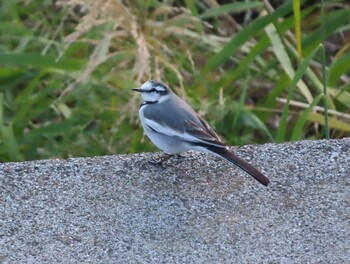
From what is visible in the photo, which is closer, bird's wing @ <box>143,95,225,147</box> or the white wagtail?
the white wagtail

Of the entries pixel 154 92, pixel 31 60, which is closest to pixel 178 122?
pixel 154 92

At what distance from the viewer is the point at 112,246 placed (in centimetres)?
341

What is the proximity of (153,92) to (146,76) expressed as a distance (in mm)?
930

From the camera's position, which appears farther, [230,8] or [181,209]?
[230,8]

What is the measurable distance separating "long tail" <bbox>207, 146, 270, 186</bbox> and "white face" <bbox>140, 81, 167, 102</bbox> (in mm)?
493

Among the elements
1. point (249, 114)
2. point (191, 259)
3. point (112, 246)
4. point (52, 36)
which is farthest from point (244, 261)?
point (52, 36)

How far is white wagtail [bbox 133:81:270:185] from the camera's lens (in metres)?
3.71

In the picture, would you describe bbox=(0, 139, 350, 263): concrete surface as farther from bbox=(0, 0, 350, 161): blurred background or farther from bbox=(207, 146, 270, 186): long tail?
bbox=(0, 0, 350, 161): blurred background

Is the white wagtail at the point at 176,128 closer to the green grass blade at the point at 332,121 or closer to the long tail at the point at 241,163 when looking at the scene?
the long tail at the point at 241,163

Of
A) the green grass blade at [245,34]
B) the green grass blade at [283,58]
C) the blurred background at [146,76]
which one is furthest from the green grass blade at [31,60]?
the green grass blade at [283,58]

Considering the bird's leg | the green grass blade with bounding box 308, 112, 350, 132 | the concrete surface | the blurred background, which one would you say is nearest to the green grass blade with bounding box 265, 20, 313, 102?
the blurred background

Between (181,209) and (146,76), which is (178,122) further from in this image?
(146,76)

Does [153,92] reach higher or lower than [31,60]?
higher

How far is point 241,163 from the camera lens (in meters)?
3.63
